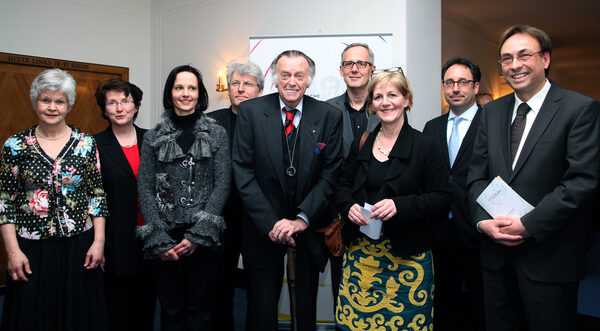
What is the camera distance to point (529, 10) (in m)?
6.80

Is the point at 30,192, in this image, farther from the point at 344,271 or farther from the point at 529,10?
the point at 529,10

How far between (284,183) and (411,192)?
0.65m

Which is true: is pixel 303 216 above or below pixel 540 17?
below

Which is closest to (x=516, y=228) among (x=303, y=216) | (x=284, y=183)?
(x=303, y=216)

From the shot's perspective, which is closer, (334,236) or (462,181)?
(334,236)

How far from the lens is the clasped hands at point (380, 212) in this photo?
2027 mm

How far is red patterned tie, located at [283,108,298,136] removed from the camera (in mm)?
2342

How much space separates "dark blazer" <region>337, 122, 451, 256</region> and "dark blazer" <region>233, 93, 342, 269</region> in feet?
0.59

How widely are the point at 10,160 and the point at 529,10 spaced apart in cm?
731

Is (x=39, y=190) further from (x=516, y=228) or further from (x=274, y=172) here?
(x=516, y=228)

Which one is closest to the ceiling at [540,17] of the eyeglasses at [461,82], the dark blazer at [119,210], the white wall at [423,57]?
the white wall at [423,57]

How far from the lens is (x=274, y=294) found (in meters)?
2.25

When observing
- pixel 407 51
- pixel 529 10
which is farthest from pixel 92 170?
pixel 529 10

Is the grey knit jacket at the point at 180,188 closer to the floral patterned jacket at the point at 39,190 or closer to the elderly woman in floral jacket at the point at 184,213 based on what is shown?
the elderly woman in floral jacket at the point at 184,213
